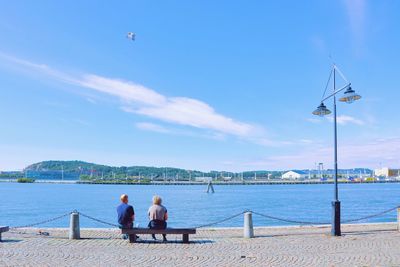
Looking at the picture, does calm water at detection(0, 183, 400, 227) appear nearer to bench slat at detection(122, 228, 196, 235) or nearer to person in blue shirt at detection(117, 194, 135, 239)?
person in blue shirt at detection(117, 194, 135, 239)

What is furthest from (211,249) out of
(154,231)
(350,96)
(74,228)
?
(350,96)

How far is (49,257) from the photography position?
1170 cm

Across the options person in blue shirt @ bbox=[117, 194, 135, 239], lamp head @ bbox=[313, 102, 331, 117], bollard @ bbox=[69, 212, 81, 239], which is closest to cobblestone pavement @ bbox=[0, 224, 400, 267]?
bollard @ bbox=[69, 212, 81, 239]

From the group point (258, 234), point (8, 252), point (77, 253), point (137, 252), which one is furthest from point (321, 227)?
point (8, 252)

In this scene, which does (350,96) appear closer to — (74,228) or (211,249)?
(211,249)

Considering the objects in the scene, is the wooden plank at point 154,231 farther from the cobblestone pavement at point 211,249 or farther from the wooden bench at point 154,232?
the cobblestone pavement at point 211,249

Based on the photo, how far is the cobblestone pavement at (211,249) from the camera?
11133 mm

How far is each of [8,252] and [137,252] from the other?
3655 mm

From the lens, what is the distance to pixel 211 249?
13.2 meters

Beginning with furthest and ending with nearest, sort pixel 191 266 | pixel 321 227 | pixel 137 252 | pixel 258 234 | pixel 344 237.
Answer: pixel 321 227, pixel 258 234, pixel 344 237, pixel 137 252, pixel 191 266

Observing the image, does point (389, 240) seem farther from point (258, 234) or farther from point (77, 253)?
point (77, 253)

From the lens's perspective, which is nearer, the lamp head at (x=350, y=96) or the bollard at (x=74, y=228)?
the bollard at (x=74, y=228)

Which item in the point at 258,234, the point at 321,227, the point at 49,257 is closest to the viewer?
the point at 49,257

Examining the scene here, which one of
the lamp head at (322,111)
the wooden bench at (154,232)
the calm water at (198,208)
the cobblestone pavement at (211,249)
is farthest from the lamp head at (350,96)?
the calm water at (198,208)
